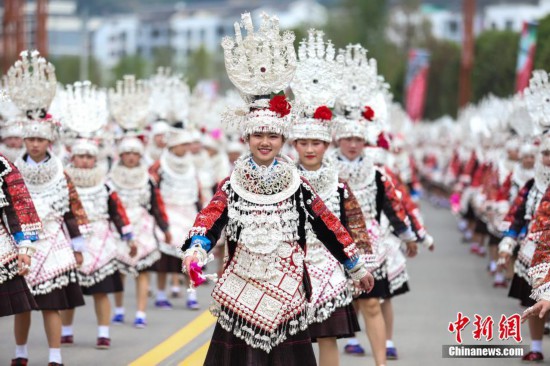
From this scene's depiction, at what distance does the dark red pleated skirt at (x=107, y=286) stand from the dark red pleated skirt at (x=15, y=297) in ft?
8.72

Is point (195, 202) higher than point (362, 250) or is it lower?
lower

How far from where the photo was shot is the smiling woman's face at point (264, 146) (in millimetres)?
8898

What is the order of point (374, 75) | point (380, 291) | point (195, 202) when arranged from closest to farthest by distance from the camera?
point (380, 291) < point (374, 75) < point (195, 202)

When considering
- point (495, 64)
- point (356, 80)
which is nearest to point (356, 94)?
point (356, 80)

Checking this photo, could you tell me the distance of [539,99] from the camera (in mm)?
13883

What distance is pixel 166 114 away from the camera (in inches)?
739

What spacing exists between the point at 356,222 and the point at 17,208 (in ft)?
8.55

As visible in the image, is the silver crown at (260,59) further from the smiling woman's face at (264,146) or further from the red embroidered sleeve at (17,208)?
the red embroidered sleeve at (17,208)

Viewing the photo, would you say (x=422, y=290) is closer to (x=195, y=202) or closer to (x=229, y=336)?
(x=195, y=202)

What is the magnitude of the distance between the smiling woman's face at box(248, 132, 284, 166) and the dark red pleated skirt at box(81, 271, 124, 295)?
4.74 m

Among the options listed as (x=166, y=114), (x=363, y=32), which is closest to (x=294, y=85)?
(x=166, y=114)

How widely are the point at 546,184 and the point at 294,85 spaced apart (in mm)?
2614

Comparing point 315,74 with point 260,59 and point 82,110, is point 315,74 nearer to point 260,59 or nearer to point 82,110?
point 260,59

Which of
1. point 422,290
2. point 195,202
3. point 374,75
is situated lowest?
point 422,290
